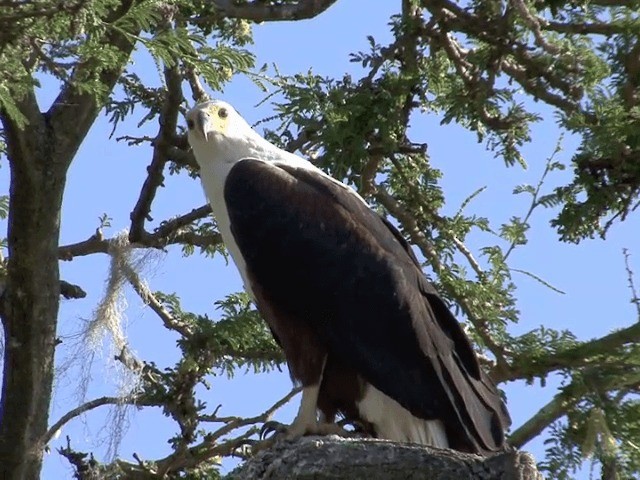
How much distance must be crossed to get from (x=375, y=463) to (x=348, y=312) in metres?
2.15

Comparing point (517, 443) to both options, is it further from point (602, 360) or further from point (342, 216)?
point (342, 216)

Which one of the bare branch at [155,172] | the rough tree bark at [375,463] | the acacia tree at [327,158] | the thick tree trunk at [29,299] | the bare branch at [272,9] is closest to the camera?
the rough tree bark at [375,463]

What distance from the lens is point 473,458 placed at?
427 cm

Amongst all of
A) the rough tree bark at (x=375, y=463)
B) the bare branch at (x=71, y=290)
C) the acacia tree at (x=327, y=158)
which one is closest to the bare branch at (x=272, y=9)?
the acacia tree at (x=327, y=158)

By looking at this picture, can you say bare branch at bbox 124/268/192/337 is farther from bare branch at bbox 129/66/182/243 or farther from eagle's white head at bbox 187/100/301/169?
eagle's white head at bbox 187/100/301/169

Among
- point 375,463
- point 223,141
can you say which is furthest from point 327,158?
point 375,463

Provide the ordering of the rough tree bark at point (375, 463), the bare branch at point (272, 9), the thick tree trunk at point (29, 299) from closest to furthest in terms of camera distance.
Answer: the rough tree bark at point (375, 463)
the bare branch at point (272, 9)
the thick tree trunk at point (29, 299)

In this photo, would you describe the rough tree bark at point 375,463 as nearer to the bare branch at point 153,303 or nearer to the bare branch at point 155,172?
the bare branch at point 153,303

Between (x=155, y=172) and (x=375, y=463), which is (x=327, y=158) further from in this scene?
(x=375, y=463)

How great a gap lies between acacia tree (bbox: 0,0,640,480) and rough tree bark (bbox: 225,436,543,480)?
1.24 m

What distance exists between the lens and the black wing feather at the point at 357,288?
6250mm

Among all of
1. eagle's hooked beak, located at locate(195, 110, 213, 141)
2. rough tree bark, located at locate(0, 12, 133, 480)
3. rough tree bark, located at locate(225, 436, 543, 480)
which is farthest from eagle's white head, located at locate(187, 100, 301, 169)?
rough tree bark, located at locate(225, 436, 543, 480)

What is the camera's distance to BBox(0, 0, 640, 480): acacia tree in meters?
5.95

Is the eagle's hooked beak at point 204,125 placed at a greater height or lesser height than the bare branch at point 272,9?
lesser
